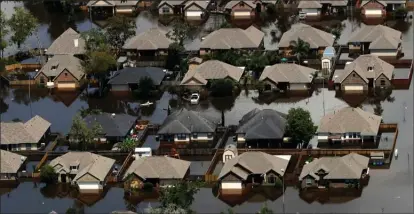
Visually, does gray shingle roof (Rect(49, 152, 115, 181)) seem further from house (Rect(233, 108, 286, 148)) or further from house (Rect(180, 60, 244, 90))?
house (Rect(180, 60, 244, 90))

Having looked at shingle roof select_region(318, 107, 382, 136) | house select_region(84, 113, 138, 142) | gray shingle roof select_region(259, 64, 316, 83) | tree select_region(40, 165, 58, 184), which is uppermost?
gray shingle roof select_region(259, 64, 316, 83)

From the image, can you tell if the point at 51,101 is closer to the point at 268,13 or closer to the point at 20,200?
the point at 20,200

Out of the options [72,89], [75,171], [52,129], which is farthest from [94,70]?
[75,171]

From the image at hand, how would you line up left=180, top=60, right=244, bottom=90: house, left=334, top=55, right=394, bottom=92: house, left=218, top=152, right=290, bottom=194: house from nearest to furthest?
left=218, top=152, right=290, bottom=194: house < left=334, top=55, right=394, bottom=92: house < left=180, top=60, right=244, bottom=90: house

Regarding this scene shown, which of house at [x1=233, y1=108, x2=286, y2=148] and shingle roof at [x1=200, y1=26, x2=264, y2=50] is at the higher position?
shingle roof at [x1=200, y1=26, x2=264, y2=50]

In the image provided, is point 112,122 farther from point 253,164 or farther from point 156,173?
point 253,164

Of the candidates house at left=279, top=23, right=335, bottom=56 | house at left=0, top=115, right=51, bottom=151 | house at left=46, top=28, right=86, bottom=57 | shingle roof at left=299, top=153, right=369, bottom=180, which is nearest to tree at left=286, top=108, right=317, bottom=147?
shingle roof at left=299, top=153, right=369, bottom=180

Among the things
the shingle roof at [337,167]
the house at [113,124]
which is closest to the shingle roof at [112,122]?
the house at [113,124]
